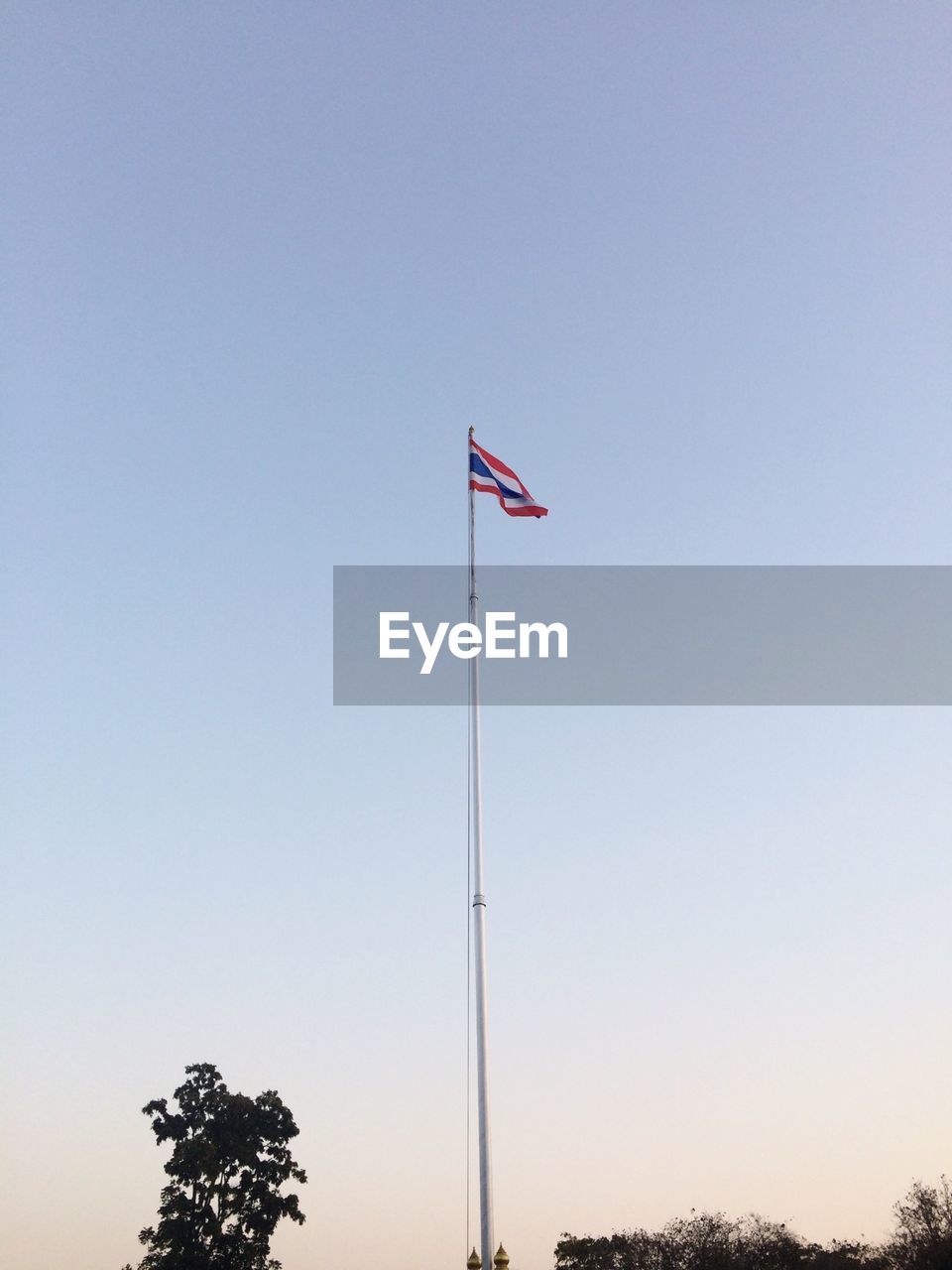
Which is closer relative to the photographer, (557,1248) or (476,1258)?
(476,1258)

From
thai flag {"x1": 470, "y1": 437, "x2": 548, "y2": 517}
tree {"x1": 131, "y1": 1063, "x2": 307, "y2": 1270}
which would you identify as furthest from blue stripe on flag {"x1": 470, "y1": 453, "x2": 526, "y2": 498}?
tree {"x1": 131, "y1": 1063, "x2": 307, "y2": 1270}

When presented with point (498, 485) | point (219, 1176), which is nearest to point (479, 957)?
point (498, 485)

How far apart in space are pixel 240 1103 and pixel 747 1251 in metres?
43.6

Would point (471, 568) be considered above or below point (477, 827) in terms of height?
above

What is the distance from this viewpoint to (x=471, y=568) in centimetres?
3019

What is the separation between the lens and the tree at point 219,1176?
6512 centimetres

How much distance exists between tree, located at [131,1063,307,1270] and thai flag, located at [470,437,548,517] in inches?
2064

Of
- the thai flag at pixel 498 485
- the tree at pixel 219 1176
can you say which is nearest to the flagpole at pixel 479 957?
the thai flag at pixel 498 485

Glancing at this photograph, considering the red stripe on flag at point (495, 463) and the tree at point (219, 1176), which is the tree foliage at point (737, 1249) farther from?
the red stripe on flag at point (495, 463)

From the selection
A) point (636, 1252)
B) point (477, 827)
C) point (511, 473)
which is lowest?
point (636, 1252)

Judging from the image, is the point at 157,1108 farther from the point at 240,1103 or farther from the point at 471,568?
the point at 471,568

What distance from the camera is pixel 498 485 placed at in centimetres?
3102

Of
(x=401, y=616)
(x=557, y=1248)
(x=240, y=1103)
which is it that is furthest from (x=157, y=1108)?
(x=401, y=616)

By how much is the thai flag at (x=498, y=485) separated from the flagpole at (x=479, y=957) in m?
0.55
